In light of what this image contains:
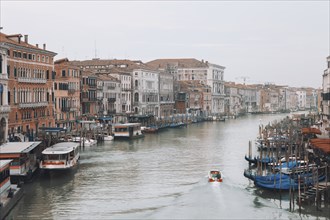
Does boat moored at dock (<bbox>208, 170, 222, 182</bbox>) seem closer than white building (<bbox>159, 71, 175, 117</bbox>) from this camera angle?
Yes

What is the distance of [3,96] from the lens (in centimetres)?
1828

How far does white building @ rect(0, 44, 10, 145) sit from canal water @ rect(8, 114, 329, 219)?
280cm

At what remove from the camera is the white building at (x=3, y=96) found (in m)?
18.1

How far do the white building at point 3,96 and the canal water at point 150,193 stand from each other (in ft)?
9.19

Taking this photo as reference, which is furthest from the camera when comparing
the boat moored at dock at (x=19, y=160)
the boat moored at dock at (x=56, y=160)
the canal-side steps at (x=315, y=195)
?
the boat moored at dock at (x=56, y=160)

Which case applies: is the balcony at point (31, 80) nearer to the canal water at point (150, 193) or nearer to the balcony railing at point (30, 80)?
the balcony railing at point (30, 80)

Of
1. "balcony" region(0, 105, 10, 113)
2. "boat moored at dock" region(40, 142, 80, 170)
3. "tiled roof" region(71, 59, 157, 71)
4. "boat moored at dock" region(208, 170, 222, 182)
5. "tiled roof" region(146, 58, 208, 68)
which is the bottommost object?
"boat moored at dock" region(208, 170, 222, 182)

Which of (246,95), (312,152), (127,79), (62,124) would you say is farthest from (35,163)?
(246,95)

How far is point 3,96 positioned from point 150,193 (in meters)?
7.73

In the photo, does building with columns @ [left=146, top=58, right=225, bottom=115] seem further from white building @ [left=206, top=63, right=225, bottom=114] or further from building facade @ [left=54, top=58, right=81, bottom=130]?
building facade @ [left=54, top=58, right=81, bottom=130]

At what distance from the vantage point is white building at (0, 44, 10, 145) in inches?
712

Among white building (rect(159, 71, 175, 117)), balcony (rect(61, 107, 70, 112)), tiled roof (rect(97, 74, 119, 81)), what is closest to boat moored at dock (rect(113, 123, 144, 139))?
balcony (rect(61, 107, 70, 112))

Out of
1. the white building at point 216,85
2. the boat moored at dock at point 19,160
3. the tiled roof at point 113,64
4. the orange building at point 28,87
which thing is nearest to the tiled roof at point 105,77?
the tiled roof at point 113,64

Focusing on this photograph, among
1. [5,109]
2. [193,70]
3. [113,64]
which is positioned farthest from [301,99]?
[5,109]
